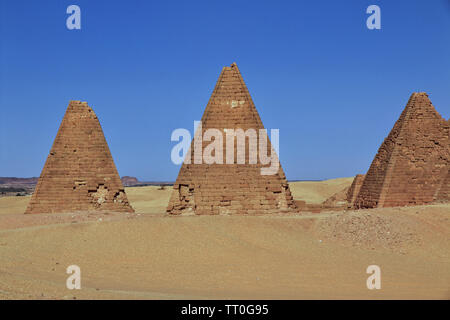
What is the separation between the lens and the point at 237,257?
34.6ft

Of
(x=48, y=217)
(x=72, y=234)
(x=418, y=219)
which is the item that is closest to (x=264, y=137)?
(x=418, y=219)

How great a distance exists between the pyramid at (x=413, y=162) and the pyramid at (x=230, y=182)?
5.28m

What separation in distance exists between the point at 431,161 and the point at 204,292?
13.6 m

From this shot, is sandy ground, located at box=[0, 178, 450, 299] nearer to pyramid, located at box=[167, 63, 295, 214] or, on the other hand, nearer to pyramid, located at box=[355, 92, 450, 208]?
pyramid, located at box=[167, 63, 295, 214]

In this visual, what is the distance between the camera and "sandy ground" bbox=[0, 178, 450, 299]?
7926mm

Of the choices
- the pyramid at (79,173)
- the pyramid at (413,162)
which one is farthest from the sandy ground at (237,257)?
the pyramid at (79,173)

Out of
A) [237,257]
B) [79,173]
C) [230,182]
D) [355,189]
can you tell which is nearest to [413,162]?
[355,189]

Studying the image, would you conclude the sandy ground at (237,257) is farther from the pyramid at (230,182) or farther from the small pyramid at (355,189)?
the small pyramid at (355,189)

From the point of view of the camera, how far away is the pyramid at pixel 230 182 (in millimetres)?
14641

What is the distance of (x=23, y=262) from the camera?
32.5 ft

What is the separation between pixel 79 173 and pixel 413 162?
11594mm

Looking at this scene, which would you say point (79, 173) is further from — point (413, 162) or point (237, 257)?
point (413, 162)

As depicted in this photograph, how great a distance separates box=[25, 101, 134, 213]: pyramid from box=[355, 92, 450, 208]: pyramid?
29.6 ft
